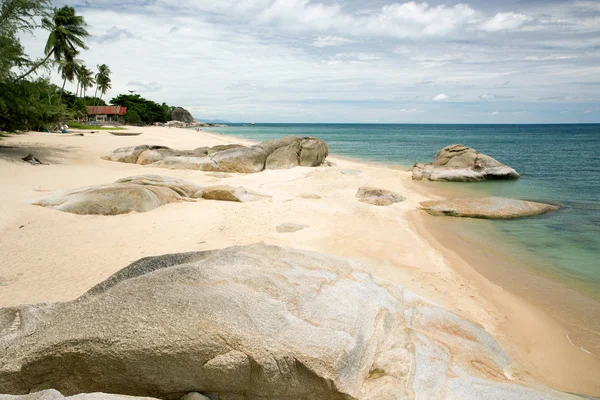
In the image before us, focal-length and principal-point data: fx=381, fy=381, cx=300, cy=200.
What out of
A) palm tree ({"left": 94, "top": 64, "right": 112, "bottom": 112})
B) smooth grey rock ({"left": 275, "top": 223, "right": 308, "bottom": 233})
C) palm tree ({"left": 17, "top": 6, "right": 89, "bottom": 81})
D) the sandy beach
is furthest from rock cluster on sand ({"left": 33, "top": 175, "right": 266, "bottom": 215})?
palm tree ({"left": 94, "top": 64, "right": 112, "bottom": 112})

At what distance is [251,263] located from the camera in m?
5.50

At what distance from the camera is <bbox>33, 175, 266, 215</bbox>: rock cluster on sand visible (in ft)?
37.7

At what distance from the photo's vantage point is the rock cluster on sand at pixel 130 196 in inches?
452

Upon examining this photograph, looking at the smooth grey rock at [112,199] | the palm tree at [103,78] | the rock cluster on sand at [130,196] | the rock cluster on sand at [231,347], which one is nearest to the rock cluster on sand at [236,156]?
the rock cluster on sand at [130,196]

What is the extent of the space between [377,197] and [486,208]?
432cm

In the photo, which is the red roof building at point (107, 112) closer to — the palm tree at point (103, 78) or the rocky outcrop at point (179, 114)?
the palm tree at point (103, 78)

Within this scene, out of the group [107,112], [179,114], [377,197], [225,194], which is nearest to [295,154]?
[377,197]

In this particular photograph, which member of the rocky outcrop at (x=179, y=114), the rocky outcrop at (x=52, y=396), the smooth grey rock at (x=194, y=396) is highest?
the rocky outcrop at (x=179, y=114)

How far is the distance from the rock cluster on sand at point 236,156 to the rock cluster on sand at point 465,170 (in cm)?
750

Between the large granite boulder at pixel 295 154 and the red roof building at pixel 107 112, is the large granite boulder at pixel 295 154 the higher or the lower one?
the lower one

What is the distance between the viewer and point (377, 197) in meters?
16.6

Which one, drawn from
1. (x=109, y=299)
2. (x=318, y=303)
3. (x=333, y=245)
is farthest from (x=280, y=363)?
(x=333, y=245)

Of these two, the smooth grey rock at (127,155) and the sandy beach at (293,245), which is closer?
the sandy beach at (293,245)

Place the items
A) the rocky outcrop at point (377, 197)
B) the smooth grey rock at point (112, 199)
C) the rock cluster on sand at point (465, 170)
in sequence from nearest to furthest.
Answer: the smooth grey rock at point (112, 199) < the rocky outcrop at point (377, 197) < the rock cluster on sand at point (465, 170)
